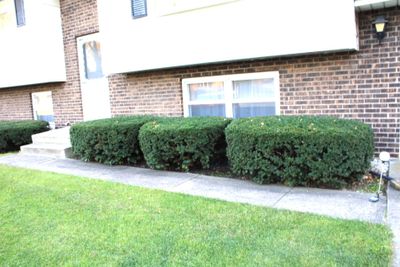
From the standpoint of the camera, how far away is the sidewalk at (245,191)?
15.0ft

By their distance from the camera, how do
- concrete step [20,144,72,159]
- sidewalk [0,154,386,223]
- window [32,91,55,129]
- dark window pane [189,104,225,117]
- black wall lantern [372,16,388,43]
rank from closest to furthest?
→ 1. sidewalk [0,154,386,223]
2. black wall lantern [372,16,388,43]
3. dark window pane [189,104,225,117]
4. concrete step [20,144,72,159]
5. window [32,91,55,129]

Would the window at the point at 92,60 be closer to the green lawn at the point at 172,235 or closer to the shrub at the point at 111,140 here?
the shrub at the point at 111,140

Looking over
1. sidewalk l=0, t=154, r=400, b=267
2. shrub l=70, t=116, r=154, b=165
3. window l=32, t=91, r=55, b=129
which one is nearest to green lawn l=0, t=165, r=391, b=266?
sidewalk l=0, t=154, r=400, b=267

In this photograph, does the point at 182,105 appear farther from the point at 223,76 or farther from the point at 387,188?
the point at 387,188

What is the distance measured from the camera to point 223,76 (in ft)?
26.6

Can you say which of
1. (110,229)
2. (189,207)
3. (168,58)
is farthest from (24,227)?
(168,58)

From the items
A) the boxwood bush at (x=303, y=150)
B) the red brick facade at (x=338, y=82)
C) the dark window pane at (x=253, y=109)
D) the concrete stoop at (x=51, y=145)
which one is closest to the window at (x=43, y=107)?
the concrete stoop at (x=51, y=145)

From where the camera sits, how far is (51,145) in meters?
9.70

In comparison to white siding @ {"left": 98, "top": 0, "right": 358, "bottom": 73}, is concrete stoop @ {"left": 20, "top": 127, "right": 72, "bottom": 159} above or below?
below

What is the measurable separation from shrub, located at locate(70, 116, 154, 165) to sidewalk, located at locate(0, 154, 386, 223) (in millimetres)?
243

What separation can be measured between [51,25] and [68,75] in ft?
4.93

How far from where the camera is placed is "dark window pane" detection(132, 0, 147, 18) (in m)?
8.67

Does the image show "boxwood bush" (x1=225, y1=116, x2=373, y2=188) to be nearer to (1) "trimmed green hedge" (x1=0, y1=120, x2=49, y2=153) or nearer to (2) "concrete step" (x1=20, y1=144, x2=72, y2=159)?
(2) "concrete step" (x1=20, y1=144, x2=72, y2=159)

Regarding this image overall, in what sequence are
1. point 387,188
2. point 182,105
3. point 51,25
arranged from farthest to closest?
point 51,25 → point 182,105 → point 387,188
